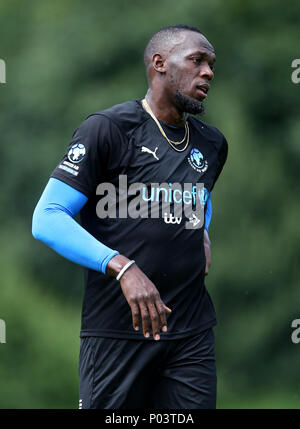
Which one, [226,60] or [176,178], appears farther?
[226,60]

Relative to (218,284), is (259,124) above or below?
above

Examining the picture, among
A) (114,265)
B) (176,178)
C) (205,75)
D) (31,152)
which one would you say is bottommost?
(114,265)

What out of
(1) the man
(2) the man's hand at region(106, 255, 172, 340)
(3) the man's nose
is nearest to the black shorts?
(1) the man

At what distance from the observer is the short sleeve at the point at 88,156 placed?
3.86 m

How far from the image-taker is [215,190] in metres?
7.89

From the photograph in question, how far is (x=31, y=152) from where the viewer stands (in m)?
7.94

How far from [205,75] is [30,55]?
419cm

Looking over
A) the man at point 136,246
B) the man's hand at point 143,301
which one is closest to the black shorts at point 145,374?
the man at point 136,246

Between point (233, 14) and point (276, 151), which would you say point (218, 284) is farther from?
point (233, 14)

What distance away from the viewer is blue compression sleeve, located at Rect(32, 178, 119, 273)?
3707mm

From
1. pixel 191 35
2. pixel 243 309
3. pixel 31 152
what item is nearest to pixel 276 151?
pixel 243 309

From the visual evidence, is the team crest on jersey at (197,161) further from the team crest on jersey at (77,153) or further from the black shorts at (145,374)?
the black shorts at (145,374)

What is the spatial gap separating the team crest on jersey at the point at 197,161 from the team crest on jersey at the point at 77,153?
0.55 m

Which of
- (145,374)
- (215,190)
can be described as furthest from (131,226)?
(215,190)
